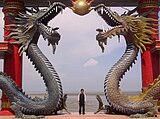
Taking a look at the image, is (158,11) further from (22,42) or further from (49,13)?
(22,42)

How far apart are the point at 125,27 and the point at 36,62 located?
2889mm

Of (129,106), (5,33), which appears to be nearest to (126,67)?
(129,106)

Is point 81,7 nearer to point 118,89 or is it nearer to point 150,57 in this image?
point 118,89

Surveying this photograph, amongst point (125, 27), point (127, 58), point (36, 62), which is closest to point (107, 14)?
point (125, 27)

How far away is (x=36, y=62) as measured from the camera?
873 cm

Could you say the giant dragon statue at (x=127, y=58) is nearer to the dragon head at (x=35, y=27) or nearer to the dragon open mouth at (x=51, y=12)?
the dragon open mouth at (x=51, y=12)

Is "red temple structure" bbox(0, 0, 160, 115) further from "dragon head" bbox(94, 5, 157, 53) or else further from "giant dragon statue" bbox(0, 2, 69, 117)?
"giant dragon statue" bbox(0, 2, 69, 117)

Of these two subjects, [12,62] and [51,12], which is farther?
[12,62]

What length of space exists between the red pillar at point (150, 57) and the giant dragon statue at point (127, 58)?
54 centimetres

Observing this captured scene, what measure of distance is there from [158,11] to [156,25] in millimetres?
767

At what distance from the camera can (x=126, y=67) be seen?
29.0 feet

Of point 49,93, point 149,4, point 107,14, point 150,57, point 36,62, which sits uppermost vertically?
point 149,4

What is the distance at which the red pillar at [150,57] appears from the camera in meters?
9.85

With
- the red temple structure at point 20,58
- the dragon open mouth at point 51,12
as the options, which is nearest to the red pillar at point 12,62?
the red temple structure at point 20,58
